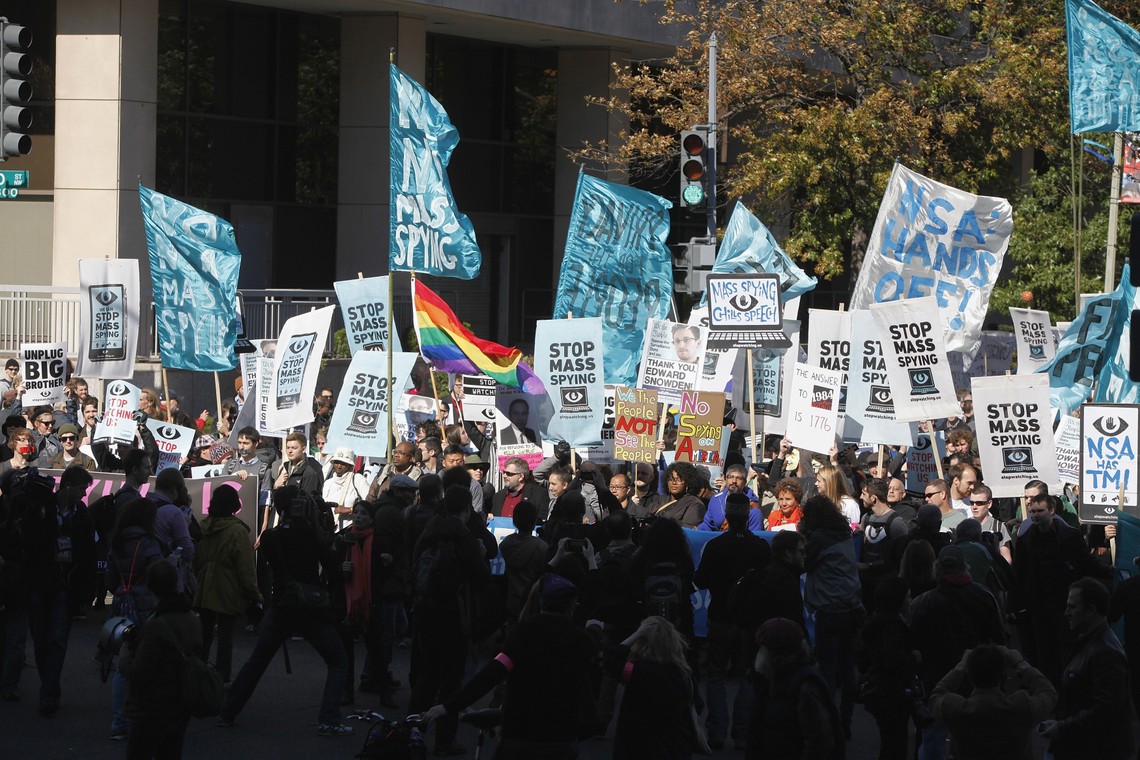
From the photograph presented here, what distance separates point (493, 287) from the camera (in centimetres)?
3562

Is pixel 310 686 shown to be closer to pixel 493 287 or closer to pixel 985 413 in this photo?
pixel 985 413

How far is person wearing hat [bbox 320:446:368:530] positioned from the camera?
579 inches

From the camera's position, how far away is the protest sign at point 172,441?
16156 millimetres

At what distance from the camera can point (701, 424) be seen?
53.3 feet

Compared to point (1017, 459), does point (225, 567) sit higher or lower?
lower

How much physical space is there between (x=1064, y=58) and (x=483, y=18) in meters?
10.2

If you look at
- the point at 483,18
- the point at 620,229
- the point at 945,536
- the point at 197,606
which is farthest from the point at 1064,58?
the point at 197,606

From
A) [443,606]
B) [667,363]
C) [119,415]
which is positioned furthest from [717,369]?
[443,606]

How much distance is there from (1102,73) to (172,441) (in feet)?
29.7

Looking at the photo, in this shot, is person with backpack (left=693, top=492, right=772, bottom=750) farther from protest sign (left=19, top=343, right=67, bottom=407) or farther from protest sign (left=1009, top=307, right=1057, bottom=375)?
protest sign (left=19, top=343, right=67, bottom=407)

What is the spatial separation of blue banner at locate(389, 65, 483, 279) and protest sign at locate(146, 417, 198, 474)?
2.56 metres

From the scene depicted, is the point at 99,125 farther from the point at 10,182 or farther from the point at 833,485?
the point at 833,485

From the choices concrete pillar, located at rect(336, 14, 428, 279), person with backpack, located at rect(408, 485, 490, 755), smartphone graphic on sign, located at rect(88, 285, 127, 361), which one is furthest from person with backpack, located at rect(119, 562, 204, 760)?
concrete pillar, located at rect(336, 14, 428, 279)

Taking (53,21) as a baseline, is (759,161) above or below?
below
